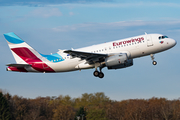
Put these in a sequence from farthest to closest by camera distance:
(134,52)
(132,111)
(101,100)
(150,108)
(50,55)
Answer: (101,100) < (150,108) < (132,111) < (50,55) < (134,52)

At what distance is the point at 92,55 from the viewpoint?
51719 millimetres

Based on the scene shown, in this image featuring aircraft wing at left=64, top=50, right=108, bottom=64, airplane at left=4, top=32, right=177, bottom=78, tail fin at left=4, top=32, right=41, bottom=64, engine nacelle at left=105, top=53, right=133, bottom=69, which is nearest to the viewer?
aircraft wing at left=64, top=50, right=108, bottom=64

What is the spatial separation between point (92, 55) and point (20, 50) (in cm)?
1436

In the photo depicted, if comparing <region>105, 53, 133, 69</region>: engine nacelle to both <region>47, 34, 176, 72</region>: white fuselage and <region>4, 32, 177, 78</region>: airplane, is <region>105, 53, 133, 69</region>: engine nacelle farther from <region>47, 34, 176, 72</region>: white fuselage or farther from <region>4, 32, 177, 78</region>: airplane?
<region>47, 34, 176, 72</region>: white fuselage

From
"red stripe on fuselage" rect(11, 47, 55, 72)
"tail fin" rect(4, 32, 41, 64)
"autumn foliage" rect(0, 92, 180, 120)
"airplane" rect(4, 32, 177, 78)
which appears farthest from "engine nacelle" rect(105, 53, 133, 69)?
"autumn foliage" rect(0, 92, 180, 120)

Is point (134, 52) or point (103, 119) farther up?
point (134, 52)

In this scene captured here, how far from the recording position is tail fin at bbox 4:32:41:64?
5695 cm

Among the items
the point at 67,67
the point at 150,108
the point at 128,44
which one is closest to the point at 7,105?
the point at 150,108

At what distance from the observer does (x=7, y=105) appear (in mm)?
103062

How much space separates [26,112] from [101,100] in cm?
4561

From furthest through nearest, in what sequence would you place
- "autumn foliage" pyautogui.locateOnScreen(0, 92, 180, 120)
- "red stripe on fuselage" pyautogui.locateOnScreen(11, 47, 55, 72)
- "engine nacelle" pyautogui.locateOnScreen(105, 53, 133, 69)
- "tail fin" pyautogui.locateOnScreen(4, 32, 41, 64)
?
"autumn foliage" pyautogui.locateOnScreen(0, 92, 180, 120) < "tail fin" pyautogui.locateOnScreen(4, 32, 41, 64) < "red stripe on fuselage" pyautogui.locateOnScreen(11, 47, 55, 72) < "engine nacelle" pyautogui.locateOnScreen(105, 53, 133, 69)

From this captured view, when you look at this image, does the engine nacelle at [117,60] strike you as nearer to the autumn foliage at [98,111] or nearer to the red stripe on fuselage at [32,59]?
the red stripe on fuselage at [32,59]

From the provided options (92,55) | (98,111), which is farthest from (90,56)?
(98,111)

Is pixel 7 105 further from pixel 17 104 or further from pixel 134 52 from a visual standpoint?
pixel 134 52
